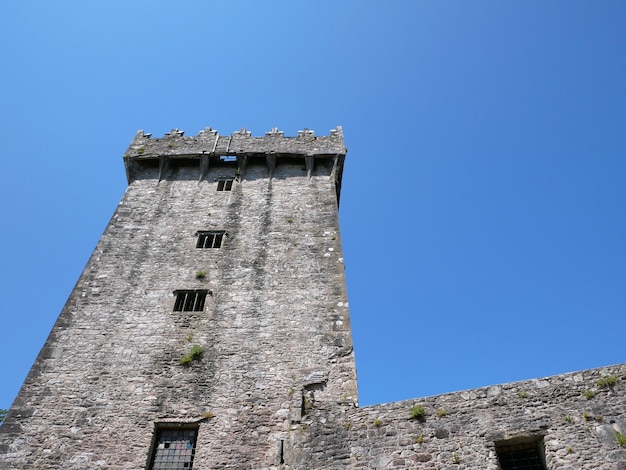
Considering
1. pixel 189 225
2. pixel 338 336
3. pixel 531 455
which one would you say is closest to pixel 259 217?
pixel 189 225

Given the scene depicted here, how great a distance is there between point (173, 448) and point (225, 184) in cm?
1048

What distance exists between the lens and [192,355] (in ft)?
44.6

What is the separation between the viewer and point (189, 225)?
59.1 feet

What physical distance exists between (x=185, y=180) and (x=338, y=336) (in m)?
9.62

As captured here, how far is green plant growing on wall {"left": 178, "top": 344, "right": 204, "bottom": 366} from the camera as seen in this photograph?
13.5 m

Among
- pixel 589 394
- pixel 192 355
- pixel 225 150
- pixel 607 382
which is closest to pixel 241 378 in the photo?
pixel 192 355

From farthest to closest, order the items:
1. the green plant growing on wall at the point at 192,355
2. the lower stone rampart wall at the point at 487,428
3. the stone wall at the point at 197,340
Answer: the green plant growing on wall at the point at 192,355, the stone wall at the point at 197,340, the lower stone rampart wall at the point at 487,428

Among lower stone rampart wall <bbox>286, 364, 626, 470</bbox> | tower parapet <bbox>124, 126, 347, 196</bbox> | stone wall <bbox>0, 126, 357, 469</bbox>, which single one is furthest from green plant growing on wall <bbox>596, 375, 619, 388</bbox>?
tower parapet <bbox>124, 126, 347, 196</bbox>

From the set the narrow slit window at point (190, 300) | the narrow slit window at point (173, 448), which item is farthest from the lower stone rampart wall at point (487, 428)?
the narrow slit window at point (190, 300)

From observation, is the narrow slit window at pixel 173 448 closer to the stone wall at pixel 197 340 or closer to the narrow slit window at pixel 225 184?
the stone wall at pixel 197 340

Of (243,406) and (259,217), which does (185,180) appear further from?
(243,406)

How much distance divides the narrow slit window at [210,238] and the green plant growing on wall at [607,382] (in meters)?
11.1

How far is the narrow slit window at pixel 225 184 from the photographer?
1997 centimetres

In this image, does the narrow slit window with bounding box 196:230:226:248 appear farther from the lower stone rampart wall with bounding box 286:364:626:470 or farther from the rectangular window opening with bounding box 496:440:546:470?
the rectangular window opening with bounding box 496:440:546:470
